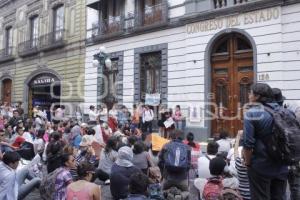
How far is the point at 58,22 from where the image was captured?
2462 centimetres

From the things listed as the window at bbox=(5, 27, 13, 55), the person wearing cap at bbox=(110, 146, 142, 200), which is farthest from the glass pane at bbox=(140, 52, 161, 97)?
the window at bbox=(5, 27, 13, 55)

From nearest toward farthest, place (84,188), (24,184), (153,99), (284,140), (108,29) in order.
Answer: (284,140)
(84,188)
(24,184)
(153,99)
(108,29)

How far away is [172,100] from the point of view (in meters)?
16.5

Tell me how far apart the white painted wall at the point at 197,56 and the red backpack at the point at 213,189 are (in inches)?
339

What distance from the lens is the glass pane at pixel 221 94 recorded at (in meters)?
15.0

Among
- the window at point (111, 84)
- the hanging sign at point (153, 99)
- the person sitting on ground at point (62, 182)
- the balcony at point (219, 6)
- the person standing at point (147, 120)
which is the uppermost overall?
the balcony at point (219, 6)

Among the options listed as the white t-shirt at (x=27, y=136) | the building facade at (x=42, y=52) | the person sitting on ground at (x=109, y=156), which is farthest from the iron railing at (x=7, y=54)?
the person sitting on ground at (x=109, y=156)

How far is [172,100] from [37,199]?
970 cm

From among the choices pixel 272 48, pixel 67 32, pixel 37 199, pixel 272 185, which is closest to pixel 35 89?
pixel 67 32

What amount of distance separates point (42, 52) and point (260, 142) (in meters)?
23.1

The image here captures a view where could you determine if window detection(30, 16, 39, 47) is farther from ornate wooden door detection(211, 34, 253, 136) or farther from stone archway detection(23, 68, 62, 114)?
ornate wooden door detection(211, 34, 253, 136)

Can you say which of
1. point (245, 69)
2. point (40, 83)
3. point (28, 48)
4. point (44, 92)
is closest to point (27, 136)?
point (245, 69)

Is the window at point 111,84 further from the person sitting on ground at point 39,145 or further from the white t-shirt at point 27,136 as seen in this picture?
the person sitting on ground at point 39,145

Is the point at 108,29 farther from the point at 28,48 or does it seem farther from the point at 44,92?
the point at 28,48
